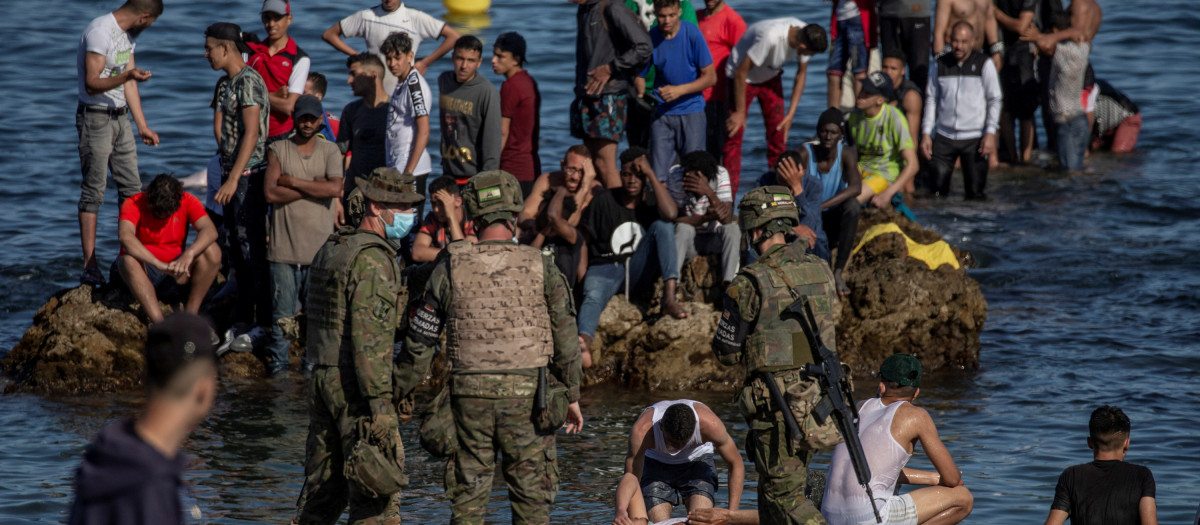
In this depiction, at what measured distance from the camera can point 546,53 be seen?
24641 millimetres

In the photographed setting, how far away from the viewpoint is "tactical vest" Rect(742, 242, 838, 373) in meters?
6.71

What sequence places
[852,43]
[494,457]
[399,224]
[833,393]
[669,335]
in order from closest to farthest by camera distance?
[494,457] → [833,393] → [399,224] → [669,335] → [852,43]

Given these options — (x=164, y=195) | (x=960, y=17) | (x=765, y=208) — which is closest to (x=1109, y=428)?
(x=765, y=208)

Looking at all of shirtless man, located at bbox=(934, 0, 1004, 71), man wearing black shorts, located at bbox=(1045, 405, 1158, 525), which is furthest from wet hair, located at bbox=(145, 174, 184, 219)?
shirtless man, located at bbox=(934, 0, 1004, 71)

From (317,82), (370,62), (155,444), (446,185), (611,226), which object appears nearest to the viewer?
(155,444)

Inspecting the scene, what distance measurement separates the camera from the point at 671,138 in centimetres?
1075

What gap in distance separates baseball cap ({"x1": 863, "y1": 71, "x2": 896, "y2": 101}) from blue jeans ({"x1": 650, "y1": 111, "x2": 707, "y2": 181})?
193 cm

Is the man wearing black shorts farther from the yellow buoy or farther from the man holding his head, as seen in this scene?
the yellow buoy

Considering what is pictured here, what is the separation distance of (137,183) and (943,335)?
691 cm

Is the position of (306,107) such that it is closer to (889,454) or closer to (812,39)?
(812,39)

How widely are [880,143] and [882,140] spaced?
0.03m

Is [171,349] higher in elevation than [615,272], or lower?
higher

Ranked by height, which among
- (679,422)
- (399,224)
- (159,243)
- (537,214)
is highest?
(399,224)

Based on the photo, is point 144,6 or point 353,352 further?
point 144,6
